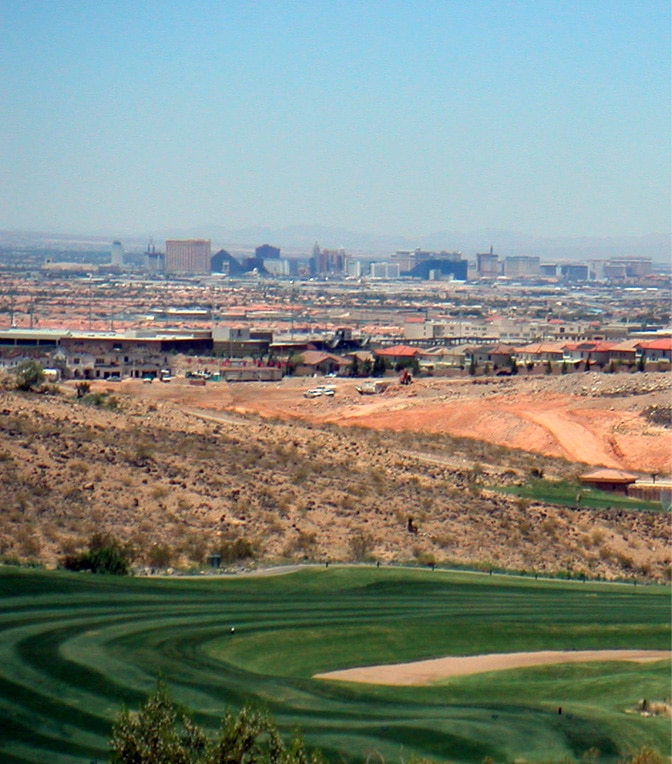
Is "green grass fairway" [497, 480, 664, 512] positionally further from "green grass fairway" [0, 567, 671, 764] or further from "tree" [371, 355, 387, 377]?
"tree" [371, 355, 387, 377]

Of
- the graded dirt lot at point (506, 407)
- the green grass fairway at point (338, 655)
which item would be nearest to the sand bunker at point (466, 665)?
the green grass fairway at point (338, 655)

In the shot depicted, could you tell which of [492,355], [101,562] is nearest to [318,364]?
[492,355]

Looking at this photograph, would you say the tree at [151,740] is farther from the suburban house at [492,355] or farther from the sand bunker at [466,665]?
the suburban house at [492,355]

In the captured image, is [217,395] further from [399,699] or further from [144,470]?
[399,699]

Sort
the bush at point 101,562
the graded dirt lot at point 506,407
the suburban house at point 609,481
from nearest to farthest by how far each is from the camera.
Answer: the bush at point 101,562 < the suburban house at point 609,481 < the graded dirt lot at point 506,407

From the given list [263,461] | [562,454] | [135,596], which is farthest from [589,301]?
[135,596]

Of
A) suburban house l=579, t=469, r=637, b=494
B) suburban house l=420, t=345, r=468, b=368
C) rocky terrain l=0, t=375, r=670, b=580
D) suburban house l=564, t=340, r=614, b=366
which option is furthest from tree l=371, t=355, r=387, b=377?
suburban house l=579, t=469, r=637, b=494

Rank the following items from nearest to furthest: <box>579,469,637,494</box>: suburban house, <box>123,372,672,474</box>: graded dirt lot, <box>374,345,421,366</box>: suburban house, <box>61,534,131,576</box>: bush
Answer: <box>61,534,131,576</box>: bush → <box>579,469,637,494</box>: suburban house → <box>123,372,672,474</box>: graded dirt lot → <box>374,345,421,366</box>: suburban house
